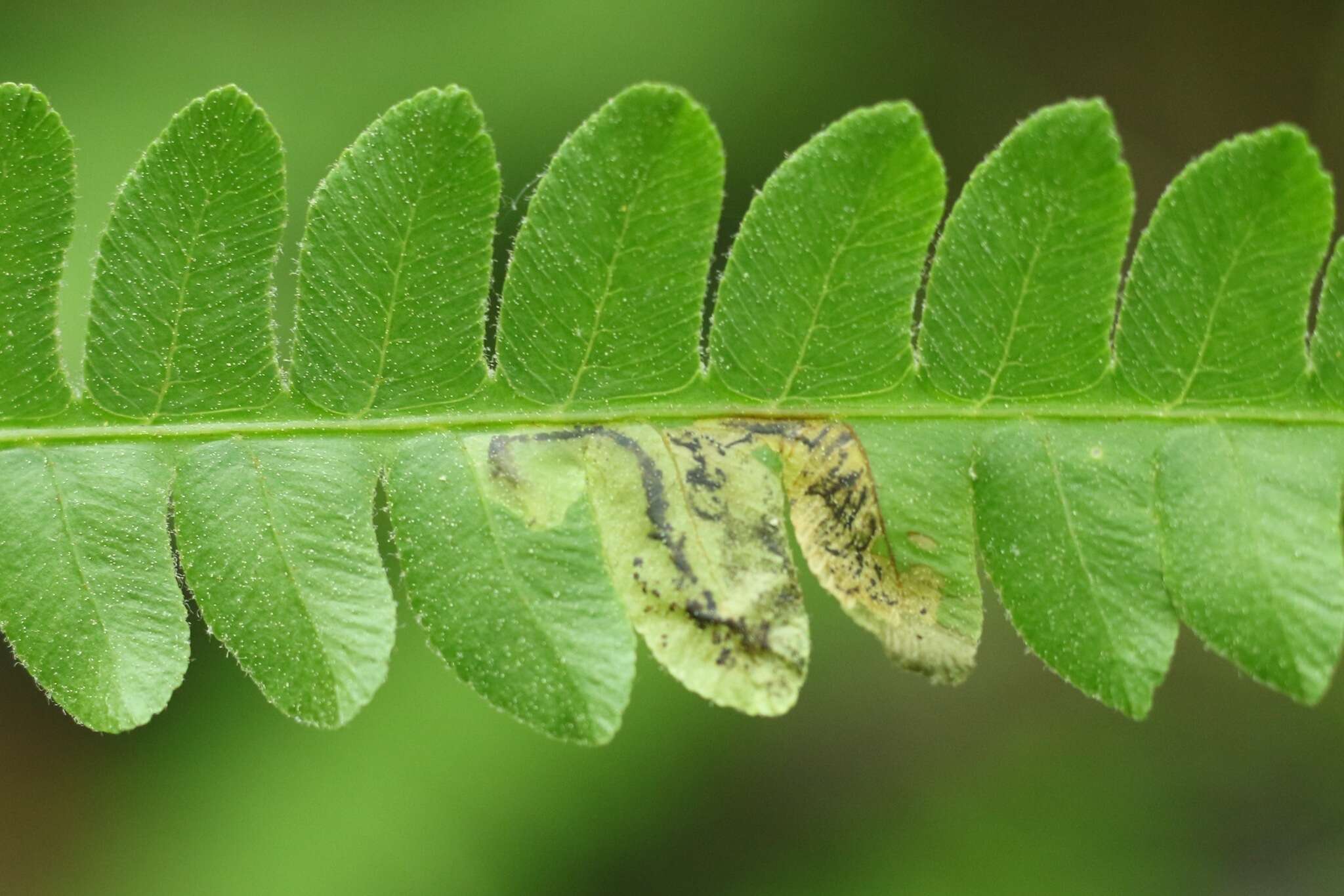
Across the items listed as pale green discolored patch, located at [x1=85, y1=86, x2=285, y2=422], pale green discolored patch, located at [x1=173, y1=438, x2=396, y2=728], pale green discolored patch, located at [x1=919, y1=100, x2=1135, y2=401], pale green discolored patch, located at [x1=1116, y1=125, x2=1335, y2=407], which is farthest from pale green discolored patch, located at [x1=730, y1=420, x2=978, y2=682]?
pale green discolored patch, located at [x1=85, y1=86, x2=285, y2=422]

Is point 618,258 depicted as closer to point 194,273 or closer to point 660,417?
point 660,417

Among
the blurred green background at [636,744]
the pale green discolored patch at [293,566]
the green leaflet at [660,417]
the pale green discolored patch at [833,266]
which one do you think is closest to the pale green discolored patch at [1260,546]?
the green leaflet at [660,417]

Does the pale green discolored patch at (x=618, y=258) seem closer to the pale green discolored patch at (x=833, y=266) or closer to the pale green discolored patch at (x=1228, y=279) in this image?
the pale green discolored patch at (x=833, y=266)

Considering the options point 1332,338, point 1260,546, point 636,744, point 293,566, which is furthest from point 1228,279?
point 636,744

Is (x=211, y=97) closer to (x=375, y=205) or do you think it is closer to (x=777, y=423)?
(x=375, y=205)

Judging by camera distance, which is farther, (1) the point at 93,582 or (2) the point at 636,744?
(2) the point at 636,744
